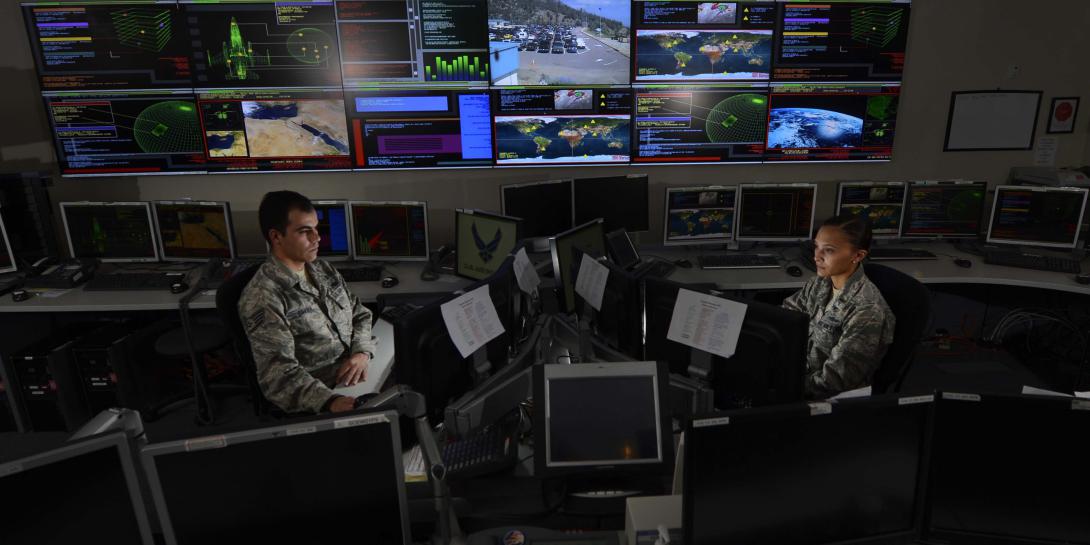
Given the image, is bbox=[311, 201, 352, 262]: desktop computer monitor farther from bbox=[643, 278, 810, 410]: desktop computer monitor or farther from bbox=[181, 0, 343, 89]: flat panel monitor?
bbox=[643, 278, 810, 410]: desktop computer monitor

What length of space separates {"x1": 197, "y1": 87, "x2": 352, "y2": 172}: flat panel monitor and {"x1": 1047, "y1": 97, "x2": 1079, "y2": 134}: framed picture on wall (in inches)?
172

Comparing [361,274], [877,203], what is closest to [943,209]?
[877,203]

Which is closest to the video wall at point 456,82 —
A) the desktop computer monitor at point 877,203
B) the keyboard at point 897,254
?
the desktop computer monitor at point 877,203

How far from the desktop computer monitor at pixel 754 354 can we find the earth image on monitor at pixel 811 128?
8.22ft

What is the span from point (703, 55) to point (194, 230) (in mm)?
3074

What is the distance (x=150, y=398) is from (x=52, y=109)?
173cm

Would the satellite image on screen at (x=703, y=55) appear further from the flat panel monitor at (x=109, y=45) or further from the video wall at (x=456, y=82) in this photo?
the flat panel monitor at (x=109, y=45)

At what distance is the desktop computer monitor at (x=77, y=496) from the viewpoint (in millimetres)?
1003

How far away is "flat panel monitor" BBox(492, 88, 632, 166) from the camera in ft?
12.3

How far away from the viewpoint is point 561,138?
12.5 ft

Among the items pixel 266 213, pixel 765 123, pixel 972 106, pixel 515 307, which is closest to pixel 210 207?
pixel 266 213

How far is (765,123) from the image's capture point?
3.87 metres

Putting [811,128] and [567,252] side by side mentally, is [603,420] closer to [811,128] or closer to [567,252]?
[567,252]

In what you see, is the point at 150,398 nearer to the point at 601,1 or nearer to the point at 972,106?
the point at 601,1
